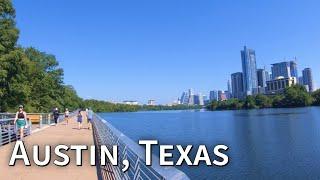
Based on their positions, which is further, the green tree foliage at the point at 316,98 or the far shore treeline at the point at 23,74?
the green tree foliage at the point at 316,98

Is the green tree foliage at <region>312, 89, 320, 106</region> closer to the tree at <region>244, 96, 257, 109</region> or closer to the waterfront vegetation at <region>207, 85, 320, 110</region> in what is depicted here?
the waterfront vegetation at <region>207, 85, 320, 110</region>

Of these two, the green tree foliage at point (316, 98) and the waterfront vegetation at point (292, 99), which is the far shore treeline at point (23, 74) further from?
the green tree foliage at point (316, 98)

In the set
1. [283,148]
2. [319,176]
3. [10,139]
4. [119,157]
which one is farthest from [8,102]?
[119,157]

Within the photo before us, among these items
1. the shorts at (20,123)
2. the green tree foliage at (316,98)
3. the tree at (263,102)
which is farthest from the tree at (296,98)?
the shorts at (20,123)

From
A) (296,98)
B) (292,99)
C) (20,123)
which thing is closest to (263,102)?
(292,99)

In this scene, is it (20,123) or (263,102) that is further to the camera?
(263,102)

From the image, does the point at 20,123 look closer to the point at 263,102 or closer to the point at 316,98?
the point at 316,98

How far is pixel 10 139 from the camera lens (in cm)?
1928

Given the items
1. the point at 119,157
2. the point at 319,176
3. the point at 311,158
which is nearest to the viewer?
the point at 119,157

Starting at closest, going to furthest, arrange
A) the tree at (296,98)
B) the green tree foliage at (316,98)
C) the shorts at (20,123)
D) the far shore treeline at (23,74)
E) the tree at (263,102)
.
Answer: the shorts at (20,123), the far shore treeline at (23,74), the tree at (296,98), the green tree foliage at (316,98), the tree at (263,102)

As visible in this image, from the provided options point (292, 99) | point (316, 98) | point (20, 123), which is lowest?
point (20, 123)

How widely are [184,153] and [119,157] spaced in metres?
4.05

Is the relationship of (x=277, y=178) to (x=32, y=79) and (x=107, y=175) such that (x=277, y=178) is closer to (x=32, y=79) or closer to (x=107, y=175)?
(x=107, y=175)

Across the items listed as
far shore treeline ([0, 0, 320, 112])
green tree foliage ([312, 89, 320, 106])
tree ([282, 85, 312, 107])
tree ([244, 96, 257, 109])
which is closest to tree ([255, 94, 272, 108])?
tree ([244, 96, 257, 109])
